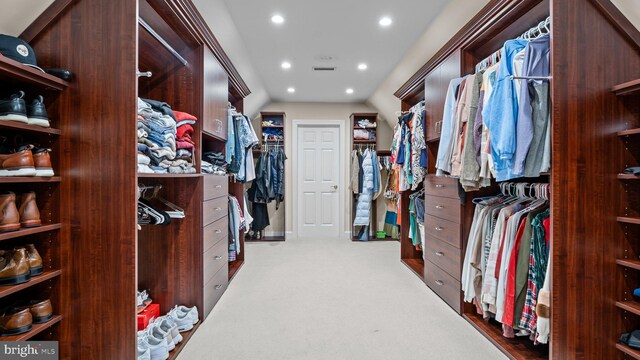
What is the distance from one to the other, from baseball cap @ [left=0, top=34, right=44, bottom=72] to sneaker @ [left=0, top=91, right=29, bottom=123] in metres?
0.16

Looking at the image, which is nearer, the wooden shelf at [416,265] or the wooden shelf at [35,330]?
the wooden shelf at [35,330]

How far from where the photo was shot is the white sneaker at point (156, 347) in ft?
5.39

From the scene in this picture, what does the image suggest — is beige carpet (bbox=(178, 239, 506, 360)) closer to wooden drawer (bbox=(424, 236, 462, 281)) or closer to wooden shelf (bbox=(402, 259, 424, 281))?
wooden shelf (bbox=(402, 259, 424, 281))

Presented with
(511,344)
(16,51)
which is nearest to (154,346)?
(16,51)

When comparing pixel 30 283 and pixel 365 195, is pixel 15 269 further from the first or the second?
pixel 365 195

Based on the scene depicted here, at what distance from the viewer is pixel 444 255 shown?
2547 mm

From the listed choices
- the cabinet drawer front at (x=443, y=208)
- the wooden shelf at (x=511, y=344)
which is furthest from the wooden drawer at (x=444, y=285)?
the cabinet drawer front at (x=443, y=208)

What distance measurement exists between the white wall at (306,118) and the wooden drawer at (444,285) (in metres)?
2.40

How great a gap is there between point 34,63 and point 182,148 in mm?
853

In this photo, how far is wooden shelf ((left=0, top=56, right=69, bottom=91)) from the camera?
1132 mm

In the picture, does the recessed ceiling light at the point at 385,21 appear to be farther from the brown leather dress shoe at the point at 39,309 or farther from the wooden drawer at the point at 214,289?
the brown leather dress shoe at the point at 39,309

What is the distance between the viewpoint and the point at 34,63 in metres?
1.31

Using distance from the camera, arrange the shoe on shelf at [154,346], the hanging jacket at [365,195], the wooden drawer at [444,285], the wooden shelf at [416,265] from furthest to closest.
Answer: the hanging jacket at [365,195], the wooden shelf at [416,265], the wooden drawer at [444,285], the shoe on shelf at [154,346]

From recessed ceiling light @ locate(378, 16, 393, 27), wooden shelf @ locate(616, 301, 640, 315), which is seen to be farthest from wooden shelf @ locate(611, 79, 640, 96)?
recessed ceiling light @ locate(378, 16, 393, 27)
